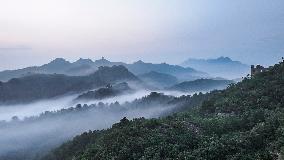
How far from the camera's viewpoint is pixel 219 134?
42.1 m

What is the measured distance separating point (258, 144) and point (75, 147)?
70209 mm

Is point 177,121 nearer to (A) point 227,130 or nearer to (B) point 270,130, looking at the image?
(A) point 227,130

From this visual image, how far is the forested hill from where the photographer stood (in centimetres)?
3441

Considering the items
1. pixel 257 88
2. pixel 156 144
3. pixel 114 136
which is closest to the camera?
pixel 156 144

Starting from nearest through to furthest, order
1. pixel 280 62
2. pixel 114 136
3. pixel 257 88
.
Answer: pixel 114 136, pixel 257 88, pixel 280 62

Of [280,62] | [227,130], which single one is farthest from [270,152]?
[280,62]

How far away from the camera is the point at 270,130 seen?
35156 mm

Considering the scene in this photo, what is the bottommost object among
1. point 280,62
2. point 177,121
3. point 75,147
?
point 75,147

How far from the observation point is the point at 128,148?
4206cm

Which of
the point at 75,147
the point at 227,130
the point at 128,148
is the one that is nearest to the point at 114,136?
the point at 128,148

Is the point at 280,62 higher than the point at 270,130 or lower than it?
higher

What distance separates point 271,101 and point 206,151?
17659 millimetres

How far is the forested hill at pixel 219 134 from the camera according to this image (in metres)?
34.4

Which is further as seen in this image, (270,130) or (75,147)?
(75,147)
